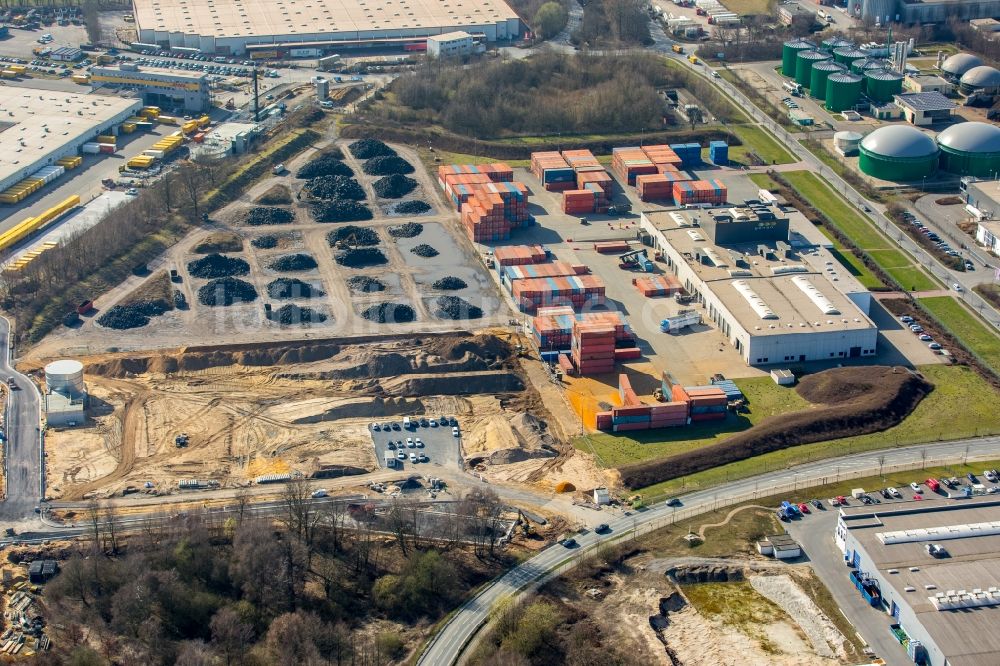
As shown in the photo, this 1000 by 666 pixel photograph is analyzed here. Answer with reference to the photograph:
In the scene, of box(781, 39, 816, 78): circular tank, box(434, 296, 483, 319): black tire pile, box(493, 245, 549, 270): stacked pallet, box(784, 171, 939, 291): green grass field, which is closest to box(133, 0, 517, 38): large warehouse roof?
box(781, 39, 816, 78): circular tank

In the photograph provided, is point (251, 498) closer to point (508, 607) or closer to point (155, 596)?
point (155, 596)

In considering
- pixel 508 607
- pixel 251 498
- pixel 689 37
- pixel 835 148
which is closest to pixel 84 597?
pixel 251 498

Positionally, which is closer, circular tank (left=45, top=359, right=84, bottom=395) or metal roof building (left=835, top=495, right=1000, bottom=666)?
metal roof building (left=835, top=495, right=1000, bottom=666)

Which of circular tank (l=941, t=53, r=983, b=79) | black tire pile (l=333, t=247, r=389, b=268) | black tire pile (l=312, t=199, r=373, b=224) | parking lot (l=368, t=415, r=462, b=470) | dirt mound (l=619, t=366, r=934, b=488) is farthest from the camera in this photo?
circular tank (l=941, t=53, r=983, b=79)

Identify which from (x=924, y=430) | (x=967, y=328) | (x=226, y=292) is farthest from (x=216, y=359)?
(x=967, y=328)

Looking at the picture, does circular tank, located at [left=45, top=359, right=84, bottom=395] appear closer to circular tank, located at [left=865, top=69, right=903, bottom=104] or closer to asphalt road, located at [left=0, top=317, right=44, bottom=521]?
asphalt road, located at [left=0, top=317, right=44, bottom=521]

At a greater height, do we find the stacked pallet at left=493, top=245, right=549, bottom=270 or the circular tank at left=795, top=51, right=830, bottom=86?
the circular tank at left=795, top=51, right=830, bottom=86

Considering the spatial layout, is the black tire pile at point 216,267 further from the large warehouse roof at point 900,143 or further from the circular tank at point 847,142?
the circular tank at point 847,142

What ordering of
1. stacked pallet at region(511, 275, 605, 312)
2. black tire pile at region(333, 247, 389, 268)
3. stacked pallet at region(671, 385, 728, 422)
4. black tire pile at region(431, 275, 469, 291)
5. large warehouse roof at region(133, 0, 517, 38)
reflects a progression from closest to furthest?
stacked pallet at region(671, 385, 728, 422) < stacked pallet at region(511, 275, 605, 312) < black tire pile at region(431, 275, 469, 291) < black tire pile at region(333, 247, 389, 268) < large warehouse roof at region(133, 0, 517, 38)
